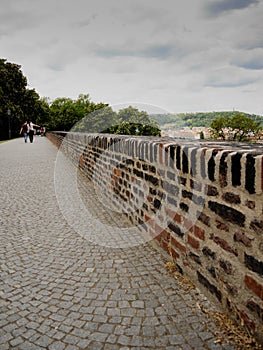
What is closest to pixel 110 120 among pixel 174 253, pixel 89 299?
pixel 174 253

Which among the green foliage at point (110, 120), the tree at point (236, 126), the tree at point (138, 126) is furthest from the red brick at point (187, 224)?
the green foliage at point (110, 120)

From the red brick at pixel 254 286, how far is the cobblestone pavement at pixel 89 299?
15.6 inches

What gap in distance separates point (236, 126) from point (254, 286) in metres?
41.0

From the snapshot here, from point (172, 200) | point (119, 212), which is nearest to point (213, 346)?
point (172, 200)

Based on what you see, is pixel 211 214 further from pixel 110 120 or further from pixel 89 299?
pixel 110 120

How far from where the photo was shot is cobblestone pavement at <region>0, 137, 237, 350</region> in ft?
7.58

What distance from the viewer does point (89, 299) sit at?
2.84 meters

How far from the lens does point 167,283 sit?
307 centimetres

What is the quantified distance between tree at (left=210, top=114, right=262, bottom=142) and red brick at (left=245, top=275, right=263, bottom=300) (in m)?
35.2

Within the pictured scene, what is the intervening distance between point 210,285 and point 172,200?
104 cm

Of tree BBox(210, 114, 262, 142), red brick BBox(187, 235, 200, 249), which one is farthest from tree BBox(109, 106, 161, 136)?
red brick BBox(187, 235, 200, 249)

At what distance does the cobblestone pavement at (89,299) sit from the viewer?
2.31m

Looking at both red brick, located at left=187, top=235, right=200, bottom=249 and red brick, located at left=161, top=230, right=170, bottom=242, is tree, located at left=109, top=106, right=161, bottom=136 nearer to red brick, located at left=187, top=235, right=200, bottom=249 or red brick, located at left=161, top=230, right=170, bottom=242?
red brick, located at left=161, top=230, right=170, bottom=242

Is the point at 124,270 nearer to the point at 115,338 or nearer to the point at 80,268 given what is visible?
the point at 80,268
